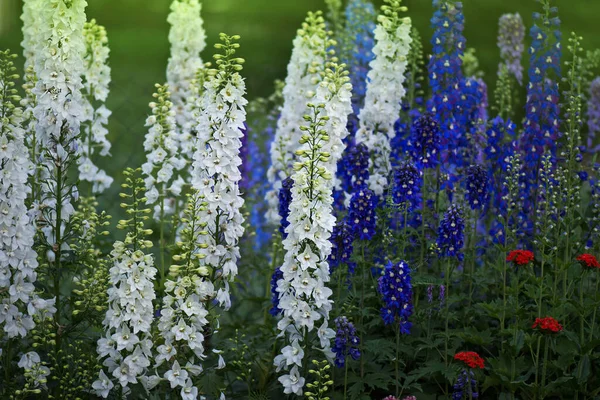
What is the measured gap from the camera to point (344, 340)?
4.29m

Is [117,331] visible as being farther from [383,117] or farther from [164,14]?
[164,14]

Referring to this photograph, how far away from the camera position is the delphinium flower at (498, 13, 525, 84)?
6836mm

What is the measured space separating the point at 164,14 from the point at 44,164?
385 inches

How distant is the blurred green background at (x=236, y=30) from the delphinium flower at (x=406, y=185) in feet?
21.5

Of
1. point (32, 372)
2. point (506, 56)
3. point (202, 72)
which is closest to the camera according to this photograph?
point (32, 372)

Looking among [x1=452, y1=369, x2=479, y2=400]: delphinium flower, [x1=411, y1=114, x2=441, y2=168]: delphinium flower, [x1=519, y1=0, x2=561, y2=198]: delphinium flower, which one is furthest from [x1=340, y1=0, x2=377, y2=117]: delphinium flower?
[x1=452, y1=369, x2=479, y2=400]: delphinium flower

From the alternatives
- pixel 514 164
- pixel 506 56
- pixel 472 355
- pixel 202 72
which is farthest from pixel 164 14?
pixel 472 355

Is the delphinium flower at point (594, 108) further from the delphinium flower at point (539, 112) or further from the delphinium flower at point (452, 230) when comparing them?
the delphinium flower at point (452, 230)

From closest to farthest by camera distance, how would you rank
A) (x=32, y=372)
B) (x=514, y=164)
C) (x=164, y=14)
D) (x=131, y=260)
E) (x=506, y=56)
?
Answer: (x=131, y=260) < (x=32, y=372) < (x=514, y=164) < (x=506, y=56) < (x=164, y=14)

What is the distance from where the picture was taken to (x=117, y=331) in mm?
4082

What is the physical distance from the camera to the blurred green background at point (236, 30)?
1189 cm

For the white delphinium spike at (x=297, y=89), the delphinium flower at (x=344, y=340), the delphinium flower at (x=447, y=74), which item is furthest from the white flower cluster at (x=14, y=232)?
the delphinium flower at (x=447, y=74)

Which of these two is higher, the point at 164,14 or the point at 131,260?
the point at 164,14

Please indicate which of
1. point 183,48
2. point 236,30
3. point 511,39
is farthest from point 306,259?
point 236,30
